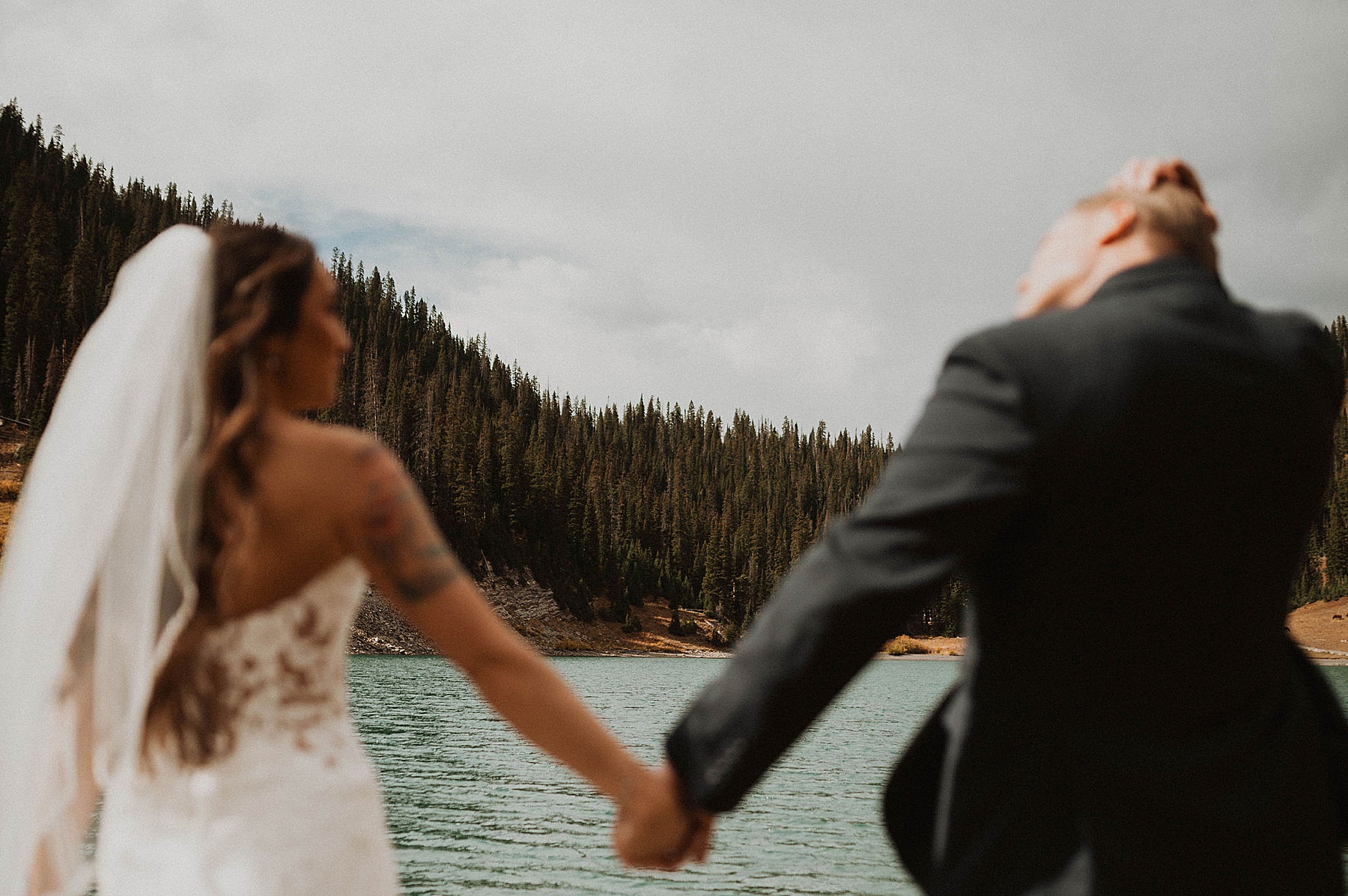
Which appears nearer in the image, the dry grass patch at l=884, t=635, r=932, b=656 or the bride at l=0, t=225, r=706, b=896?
the bride at l=0, t=225, r=706, b=896

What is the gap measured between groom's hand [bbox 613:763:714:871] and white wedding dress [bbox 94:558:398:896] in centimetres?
58

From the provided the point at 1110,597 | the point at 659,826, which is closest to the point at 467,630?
the point at 659,826

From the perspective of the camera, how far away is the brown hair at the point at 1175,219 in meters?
2.04

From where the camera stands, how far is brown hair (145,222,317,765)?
211 centimetres

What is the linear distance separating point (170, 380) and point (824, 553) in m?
1.50

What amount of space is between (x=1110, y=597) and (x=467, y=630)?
135cm

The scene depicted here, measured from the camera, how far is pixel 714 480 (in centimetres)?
15000

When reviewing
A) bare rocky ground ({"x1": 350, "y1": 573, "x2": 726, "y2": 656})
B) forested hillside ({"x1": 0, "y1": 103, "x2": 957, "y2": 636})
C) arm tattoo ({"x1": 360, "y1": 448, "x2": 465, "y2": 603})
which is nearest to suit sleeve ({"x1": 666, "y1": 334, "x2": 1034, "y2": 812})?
arm tattoo ({"x1": 360, "y1": 448, "x2": 465, "y2": 603})

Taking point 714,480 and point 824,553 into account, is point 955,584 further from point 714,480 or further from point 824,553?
point 824,553

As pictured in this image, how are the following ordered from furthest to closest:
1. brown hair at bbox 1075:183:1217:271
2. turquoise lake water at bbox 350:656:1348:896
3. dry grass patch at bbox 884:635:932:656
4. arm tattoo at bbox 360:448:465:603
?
dry grass patch at bbox 884:635:932:656 < turquoise lake water at bbox 350:656:1348:896 < arm tattoo at bbox 360:448:465:603 < brown hair at bbox 1075:183:1217:271

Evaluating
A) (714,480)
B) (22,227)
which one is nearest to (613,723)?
(22,227)

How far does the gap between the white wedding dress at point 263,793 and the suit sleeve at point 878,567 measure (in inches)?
32.8

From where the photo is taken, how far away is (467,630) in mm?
2266

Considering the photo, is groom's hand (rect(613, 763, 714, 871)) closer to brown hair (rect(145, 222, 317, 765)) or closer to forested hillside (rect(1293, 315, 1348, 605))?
brown hair (rect(145, 222, 317, 765))
